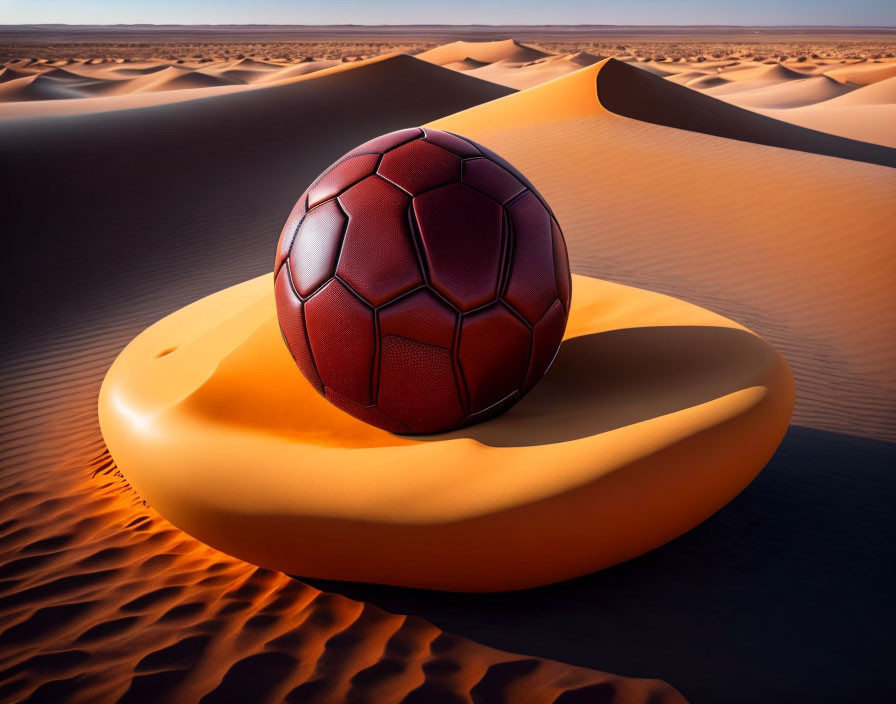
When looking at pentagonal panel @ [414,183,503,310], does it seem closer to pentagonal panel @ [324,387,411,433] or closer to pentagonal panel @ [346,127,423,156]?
pentagonal panel @ [346,127,423,156]

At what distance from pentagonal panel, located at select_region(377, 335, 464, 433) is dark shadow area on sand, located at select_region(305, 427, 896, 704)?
2.53 ft

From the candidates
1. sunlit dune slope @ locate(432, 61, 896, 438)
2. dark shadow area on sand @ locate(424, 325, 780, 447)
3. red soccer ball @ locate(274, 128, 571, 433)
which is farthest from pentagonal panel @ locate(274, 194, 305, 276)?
sunlit dune slope @ locate(432, 61, 896, 438)

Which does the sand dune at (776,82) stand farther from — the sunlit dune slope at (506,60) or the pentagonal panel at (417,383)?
the pentagonal panel at (417,383)

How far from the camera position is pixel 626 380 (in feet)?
11.3

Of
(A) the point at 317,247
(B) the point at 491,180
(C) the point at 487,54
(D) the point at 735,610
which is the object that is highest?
(B) the point at 491,180

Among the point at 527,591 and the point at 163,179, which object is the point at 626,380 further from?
the point at 163,179

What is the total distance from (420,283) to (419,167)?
0.56m

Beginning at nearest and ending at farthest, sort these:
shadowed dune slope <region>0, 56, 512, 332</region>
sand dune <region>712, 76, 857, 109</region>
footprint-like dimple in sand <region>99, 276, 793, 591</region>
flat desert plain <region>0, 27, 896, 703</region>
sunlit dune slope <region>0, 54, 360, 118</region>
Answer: flat desert plain <region>0, 27, 896, 703</region> < footprint-like dimple in sand <region>99, 276, 793, 591</region> < shadowed dune slope <region>0, 56, 512, 332</region> < sunlit dune slope <region>0, 54, 360, 118</region> < sand dune <region>712, 76, 857, 109</region>

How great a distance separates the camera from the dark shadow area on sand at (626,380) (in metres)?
2.99

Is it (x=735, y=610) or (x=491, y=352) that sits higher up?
(x=491, y=352)

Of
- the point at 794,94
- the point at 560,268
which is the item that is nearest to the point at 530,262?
the point at 560,268

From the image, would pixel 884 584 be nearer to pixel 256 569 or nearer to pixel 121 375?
pixel 256 569

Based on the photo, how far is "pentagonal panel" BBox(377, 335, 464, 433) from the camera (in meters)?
2.80

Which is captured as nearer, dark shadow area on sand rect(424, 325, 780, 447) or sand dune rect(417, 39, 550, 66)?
dark shadow area on sand rect(424, 325, 780, 447)
